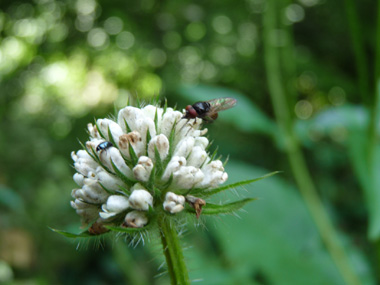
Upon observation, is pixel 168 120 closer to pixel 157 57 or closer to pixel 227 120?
pixel 227 120

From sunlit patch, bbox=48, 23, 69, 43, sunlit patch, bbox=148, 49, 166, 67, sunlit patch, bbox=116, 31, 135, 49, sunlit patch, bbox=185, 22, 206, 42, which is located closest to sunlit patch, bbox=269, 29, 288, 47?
sunlit patch, bbox=185, 22, 206, 42

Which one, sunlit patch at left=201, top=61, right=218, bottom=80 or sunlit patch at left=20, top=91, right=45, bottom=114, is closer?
sunlit patch at left=201, top=61, right=218, bottom=80

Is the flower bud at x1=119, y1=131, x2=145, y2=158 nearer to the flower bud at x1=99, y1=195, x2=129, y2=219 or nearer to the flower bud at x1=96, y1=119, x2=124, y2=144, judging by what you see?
the flower bud at x1=96, y1=119, x2=124, y2=144

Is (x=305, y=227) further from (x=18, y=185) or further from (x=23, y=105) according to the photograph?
(x=23, y=105)

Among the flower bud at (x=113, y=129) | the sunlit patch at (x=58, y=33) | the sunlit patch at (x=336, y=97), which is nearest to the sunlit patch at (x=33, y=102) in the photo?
the sunlit patch at (x=58, y=33)

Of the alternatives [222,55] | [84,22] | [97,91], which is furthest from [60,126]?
[222,55]

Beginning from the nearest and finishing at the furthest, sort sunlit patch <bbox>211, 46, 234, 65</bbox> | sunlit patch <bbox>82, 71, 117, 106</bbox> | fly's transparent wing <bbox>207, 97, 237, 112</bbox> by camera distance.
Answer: fly's transparent wing <bbox>207, 97, 237, 112</bbox> → sunlit patch <bbox>211, 46, 234, 65</bbox> → sunlit patch <bbox>82, 71, 117, 106</bbox>
